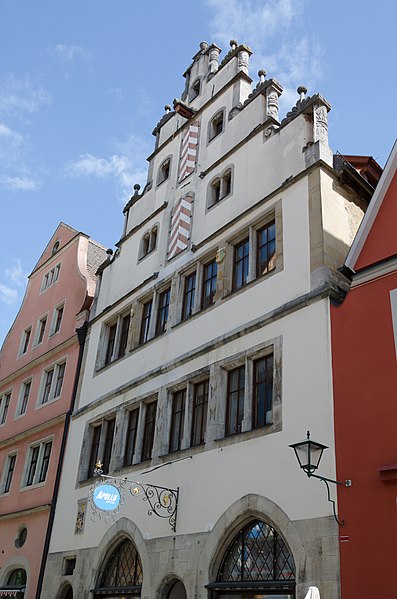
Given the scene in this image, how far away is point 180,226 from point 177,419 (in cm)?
511

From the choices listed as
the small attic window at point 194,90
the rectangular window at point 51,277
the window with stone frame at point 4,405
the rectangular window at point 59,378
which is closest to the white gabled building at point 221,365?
the small attic window at point 194,90

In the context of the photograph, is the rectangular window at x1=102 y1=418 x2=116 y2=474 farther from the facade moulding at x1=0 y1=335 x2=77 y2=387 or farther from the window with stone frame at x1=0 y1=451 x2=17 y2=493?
the window with stone frame at x1=0 y1=451 x2=17 y2=493

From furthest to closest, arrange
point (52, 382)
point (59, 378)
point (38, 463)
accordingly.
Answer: point (52, 382)
point (59, 378)
point (38, 463)

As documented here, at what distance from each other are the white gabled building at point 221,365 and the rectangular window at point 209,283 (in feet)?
0.15

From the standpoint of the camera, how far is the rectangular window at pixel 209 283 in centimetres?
1433

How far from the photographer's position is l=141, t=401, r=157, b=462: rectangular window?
14344 millimetres

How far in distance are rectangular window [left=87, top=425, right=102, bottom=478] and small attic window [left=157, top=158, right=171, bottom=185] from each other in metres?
7.16

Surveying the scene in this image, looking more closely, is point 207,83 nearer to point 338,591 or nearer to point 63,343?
point 63,343

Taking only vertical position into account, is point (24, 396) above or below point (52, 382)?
above

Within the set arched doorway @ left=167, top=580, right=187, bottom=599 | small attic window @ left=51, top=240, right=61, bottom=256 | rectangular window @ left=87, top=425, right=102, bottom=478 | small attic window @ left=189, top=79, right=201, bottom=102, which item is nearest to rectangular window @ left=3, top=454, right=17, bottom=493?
rectangular window @ left=87, top=425, right=102, bottom=478

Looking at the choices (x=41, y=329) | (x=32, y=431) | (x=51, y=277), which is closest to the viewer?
(x=32, y=431)

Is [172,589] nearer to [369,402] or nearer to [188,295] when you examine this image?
[369,402]

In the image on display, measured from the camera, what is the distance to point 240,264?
45.8ft

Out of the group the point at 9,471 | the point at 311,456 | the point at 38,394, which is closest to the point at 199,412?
the point at 311,456
